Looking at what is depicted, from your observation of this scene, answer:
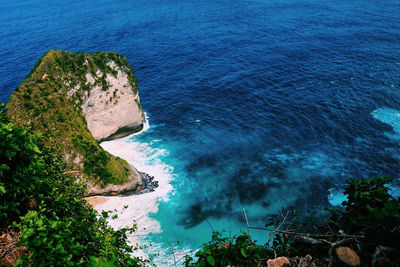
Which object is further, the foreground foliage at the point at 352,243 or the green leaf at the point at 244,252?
the green leaf at the point at 244,252

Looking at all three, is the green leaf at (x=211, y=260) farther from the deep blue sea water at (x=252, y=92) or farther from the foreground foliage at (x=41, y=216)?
the deep blue sea water at (x=252, y=92)

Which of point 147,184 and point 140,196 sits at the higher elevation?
point 147,184

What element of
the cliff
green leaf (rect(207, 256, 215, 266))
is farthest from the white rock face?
green leaf (rect(207, 256, 215, 266))

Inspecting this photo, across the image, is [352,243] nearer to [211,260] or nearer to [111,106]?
[211,260]

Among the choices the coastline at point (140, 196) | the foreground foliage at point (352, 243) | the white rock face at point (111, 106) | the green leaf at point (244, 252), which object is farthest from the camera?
the white rock face at point (111, 106)

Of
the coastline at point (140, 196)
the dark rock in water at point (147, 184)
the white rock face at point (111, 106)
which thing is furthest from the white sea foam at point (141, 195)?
the white rock face at point (111, 106)

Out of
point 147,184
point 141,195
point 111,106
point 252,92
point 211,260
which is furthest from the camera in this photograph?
point 252,92

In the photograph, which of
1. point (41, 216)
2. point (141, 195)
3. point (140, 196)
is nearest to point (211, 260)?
point (41, 216)
